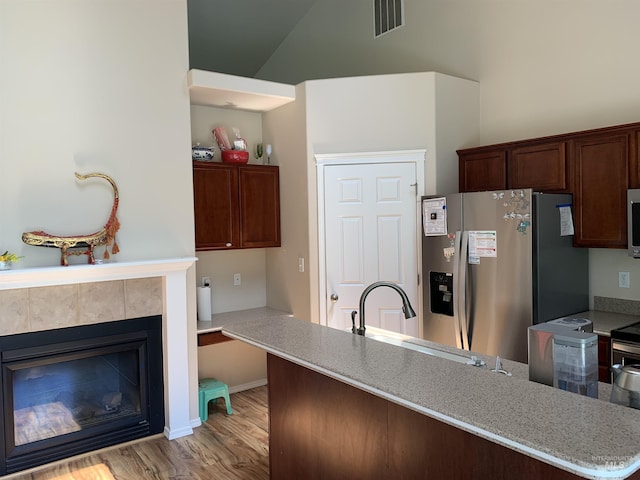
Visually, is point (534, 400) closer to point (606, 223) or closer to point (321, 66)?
point (606, 223)

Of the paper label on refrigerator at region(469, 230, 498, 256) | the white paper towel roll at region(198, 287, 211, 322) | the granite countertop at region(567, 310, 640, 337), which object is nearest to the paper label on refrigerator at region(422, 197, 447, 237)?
the paper label on refrigerator at region(469, 230, 498, 256)

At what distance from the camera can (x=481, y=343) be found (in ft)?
11.5

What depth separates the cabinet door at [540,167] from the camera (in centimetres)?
351

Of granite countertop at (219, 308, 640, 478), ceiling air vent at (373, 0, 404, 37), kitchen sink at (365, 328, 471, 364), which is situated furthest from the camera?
ceiling air vent at (373, 0, 404, 37)

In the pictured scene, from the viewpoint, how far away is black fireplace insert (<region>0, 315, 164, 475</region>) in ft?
10.4

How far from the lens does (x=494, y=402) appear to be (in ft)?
4.58

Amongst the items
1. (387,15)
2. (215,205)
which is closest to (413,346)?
(215,205)

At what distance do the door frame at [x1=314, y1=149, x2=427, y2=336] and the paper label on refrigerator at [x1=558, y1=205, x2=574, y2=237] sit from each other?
1.06m

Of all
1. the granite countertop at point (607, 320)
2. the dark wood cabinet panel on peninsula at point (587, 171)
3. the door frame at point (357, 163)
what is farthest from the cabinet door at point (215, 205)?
the granite countertop at point (607, 320)

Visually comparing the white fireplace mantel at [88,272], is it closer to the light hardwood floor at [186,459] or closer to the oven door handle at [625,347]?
the light hardwood floor at [186,459]

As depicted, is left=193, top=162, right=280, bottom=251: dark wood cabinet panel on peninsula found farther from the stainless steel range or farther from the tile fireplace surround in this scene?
the stainless steel range

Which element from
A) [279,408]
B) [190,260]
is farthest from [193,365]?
[279,408]

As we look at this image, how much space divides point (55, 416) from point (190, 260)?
144 centimetres

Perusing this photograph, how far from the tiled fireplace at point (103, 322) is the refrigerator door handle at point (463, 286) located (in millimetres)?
2042
